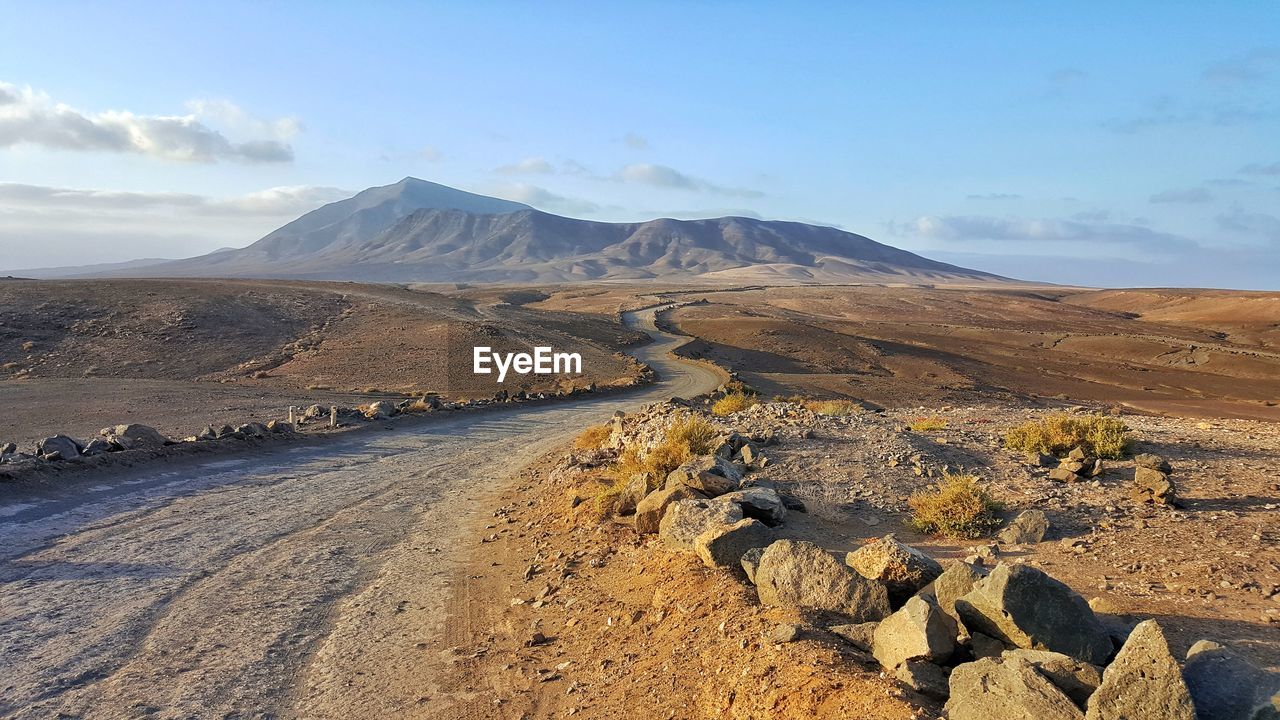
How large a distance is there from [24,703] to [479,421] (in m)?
18.6

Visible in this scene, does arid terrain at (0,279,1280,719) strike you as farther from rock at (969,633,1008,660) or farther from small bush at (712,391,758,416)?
small bush at (712,391,758,416)

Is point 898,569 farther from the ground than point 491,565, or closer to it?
farther from the ground

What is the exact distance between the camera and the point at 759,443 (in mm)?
13055

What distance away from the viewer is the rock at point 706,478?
9.84 metres

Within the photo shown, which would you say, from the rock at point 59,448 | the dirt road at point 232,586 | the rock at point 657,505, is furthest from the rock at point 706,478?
the rock at point 59,448

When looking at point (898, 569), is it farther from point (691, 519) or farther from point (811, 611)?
point (691, 519)

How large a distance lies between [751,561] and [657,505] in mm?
2577

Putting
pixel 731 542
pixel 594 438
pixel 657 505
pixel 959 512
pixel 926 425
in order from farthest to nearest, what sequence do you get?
pixel 594 438, pixel 926 425, pixel 657 505, pixel 959 512, pixel 731 542

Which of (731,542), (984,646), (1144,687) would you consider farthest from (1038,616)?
(731,542)

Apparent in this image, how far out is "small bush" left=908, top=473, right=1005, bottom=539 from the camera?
8.69 meters

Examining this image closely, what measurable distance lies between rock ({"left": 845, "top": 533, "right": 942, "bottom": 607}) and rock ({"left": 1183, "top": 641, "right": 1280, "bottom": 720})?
205 cm

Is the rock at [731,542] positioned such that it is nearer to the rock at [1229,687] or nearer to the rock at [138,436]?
the rock at [1229,687]

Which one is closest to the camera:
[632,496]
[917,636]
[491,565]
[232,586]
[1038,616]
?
[1038,616]

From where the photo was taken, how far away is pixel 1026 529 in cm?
830
